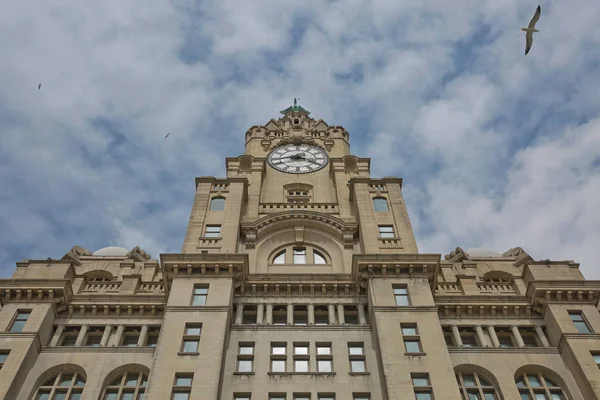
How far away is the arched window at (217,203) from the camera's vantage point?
47812 mm

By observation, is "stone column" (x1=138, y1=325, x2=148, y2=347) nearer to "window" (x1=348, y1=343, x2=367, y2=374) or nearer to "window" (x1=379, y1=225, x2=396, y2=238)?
"window" (x1=348, y1=343, x2=367, y2=374)

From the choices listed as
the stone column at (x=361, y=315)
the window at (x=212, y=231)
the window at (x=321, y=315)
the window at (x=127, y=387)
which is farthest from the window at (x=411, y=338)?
the window at (x=212, y=231)

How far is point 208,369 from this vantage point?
109ft

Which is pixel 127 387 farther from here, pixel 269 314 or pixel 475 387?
pixel 475 387

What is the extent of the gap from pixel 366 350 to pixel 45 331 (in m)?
17.8

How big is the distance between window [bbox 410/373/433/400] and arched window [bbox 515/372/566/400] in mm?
5678

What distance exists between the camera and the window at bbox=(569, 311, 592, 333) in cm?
3756

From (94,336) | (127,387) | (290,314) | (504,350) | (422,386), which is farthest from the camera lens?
(94,336)

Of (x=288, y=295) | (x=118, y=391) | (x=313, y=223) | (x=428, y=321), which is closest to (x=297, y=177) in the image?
(x=313, y=223)

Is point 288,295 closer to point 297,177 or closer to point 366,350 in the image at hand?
point 366,350

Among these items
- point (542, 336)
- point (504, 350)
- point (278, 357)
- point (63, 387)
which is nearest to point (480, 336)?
point (504, 350)

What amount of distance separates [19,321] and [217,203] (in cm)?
1582

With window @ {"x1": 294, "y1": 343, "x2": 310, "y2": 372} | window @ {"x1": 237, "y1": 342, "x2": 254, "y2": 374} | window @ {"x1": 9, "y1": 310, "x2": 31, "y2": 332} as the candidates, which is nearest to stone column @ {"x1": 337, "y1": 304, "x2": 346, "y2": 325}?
window @ {"x1": 294, "y1": 343, "x2": 310, "y2": 372}

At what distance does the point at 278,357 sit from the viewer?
3562 cm
